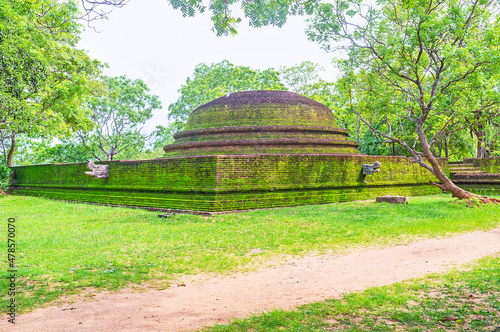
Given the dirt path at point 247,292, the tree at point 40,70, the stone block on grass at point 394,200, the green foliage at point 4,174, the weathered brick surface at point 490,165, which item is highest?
the tree at point 40,70

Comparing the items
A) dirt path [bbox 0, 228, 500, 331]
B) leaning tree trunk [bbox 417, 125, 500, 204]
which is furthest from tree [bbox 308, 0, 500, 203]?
dirt path [bbox 0, 228, 500, 331]

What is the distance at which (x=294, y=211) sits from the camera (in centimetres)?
959

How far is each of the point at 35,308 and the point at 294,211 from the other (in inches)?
262

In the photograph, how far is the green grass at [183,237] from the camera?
4.79 m

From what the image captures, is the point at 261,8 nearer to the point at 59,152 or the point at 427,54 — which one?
the point at 427,54

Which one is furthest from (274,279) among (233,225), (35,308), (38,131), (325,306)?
(38,131)

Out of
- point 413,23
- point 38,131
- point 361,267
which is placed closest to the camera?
point 361,267

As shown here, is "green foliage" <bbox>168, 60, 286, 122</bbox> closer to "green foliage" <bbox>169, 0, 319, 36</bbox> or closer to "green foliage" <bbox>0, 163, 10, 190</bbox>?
"green foliage" <bbox>0, 163, 10, 190</bbox>

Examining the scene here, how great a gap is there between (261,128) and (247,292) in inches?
344

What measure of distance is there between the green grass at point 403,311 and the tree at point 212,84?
2319 cm

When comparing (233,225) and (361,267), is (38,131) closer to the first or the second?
(233,225)

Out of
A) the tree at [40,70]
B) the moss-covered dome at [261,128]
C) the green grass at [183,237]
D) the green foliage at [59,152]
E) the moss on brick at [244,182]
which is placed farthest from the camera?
the green foliage at [59,152]

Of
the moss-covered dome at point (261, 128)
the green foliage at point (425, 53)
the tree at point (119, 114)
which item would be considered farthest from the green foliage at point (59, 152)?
the green foliage at point (425, 53)

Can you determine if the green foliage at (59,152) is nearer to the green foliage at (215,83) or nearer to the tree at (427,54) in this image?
the green foliage at (215,83)
